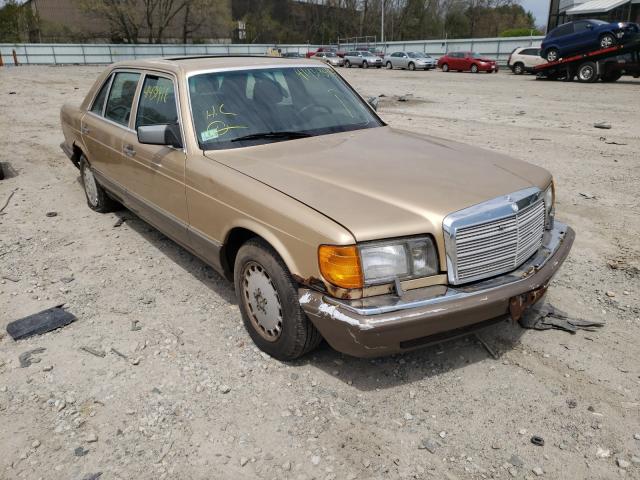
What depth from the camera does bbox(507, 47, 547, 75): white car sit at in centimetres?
2812

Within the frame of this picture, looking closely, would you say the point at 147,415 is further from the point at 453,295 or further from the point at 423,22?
the point at 423,22

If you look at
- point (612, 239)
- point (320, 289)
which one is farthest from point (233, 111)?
point (612, 239)

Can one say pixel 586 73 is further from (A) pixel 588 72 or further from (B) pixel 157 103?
(B) pixel 157 103

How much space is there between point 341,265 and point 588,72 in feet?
78.1

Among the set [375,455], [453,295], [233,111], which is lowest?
[375,455]

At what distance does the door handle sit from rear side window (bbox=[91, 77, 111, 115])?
3.39ft

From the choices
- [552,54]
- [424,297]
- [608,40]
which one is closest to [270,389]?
[424,297]

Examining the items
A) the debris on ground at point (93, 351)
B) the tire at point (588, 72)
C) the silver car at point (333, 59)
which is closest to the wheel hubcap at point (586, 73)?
the tire at point (588, 72)

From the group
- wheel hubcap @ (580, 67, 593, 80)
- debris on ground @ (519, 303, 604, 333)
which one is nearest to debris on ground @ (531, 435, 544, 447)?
debris on ground @ (519, 303, 604, 333)

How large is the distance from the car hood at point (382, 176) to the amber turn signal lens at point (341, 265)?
0.10 m

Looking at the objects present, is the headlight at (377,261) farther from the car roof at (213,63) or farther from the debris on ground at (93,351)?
the car roof at (213,63)

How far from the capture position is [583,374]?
9.74ft

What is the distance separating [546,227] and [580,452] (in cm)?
149

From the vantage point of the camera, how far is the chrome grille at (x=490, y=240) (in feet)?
8.50
